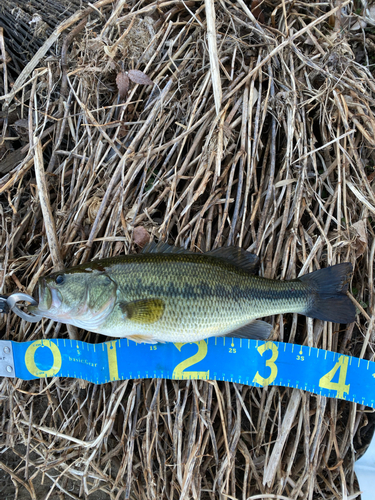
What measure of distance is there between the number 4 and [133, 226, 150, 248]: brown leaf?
1774mm

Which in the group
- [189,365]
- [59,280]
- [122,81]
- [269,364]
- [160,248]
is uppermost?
[122,81]

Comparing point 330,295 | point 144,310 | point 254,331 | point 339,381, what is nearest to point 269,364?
point 254,331

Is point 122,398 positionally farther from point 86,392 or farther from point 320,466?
point 320,466

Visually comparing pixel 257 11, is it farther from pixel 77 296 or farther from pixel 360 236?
pixel 77 296

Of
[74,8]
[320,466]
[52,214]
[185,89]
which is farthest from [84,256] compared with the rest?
[320,466]

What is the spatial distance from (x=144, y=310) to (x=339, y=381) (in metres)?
1.65

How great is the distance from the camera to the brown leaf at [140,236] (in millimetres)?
2562

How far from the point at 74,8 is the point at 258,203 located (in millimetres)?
2459

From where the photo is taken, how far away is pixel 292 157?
2678 millimetres

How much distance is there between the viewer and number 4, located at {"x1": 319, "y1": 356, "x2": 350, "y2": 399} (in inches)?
97.7

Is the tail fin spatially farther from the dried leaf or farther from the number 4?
the number 4

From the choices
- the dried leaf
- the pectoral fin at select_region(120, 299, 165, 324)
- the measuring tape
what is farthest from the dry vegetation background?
the pectoral fin at select_region(120, 299, 165, 324)

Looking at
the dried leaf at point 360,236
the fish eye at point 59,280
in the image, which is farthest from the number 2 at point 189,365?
the dried leaf at point 360,236

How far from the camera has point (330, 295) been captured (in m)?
2.40
